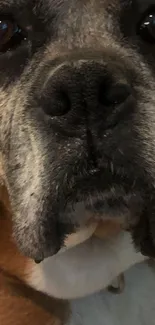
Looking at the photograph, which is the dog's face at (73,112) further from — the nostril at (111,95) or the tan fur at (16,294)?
the tan fur at (16,294)

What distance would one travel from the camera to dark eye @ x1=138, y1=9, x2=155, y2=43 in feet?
4.25

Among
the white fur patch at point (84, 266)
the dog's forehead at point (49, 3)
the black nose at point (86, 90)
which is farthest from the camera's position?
the white fur patch at point (84, 266)

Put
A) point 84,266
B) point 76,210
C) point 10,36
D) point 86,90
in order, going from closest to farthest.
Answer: point 86,90, point 76,210, point 10,36, point 84,266

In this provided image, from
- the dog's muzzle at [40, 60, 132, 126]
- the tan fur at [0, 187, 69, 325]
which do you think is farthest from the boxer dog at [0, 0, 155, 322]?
the tan fur at [0, 187, 69, 325]

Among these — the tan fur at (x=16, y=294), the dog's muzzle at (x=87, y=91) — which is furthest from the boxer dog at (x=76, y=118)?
the tan fur at (x=16, y=294)

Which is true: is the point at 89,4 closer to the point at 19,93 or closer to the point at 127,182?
the point at 19,93

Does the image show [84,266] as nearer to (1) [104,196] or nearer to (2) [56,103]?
(1) [104,196]

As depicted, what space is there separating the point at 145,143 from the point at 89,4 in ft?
0.97

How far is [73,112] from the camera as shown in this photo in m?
1.11

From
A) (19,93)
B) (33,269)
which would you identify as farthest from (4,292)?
(19,93)

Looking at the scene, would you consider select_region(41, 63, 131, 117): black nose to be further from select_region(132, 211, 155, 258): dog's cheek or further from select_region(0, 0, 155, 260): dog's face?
select_region(132, 211, 155, 258): dog's cheek

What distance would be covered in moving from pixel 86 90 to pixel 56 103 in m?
0.06

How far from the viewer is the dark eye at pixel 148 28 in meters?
1.29

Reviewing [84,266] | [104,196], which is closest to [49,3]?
[104,196]
